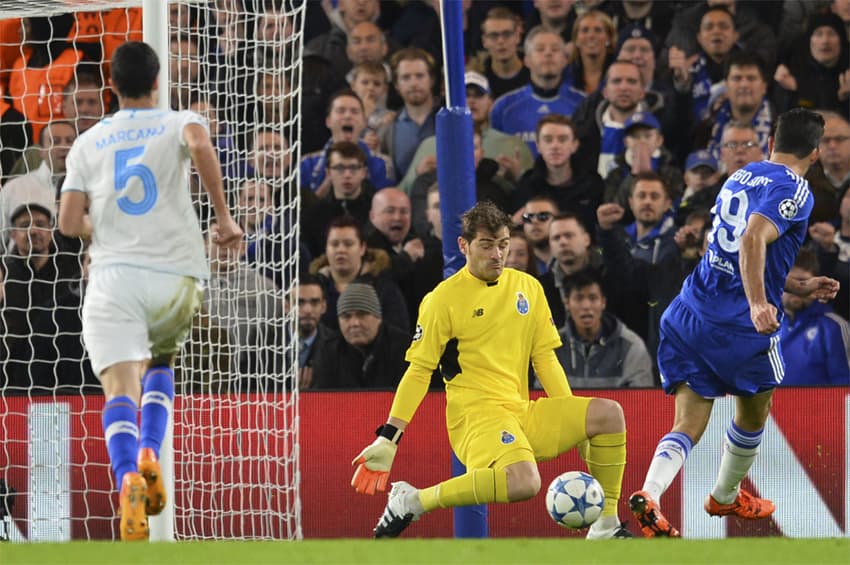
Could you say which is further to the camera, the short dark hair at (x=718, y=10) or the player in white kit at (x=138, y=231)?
the short dark hair at (x=718, y=10)

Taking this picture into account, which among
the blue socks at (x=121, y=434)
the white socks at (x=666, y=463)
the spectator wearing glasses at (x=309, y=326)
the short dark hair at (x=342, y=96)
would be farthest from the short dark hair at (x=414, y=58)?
the blue socks at (x=121, y=434)

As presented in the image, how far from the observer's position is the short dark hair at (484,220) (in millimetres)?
6539

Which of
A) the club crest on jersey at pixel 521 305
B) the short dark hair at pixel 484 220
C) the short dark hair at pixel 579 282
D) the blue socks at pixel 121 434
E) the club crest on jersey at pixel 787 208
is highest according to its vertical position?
the club crest on jersey at pixel 787 208

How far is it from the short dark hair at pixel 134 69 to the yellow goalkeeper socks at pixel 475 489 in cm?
228

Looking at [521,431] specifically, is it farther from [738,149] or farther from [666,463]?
Answer: [738,149]

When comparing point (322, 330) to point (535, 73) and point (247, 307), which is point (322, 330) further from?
point (535, 73)

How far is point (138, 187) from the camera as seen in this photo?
17.9ft

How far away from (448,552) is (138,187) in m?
1.82

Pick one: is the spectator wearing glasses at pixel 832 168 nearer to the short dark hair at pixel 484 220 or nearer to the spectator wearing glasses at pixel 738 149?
the spectator wearing glasses at pixel 738 149

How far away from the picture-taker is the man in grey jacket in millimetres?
8570

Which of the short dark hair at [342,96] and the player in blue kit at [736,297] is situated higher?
the short dark hair at [342,96]

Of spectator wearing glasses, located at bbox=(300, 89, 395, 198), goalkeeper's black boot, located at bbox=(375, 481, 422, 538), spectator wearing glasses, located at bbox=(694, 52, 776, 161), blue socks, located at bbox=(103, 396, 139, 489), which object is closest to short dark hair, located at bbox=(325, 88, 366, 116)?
spectator wearing glasses, located at bbox=(300, 89, 395, 198)

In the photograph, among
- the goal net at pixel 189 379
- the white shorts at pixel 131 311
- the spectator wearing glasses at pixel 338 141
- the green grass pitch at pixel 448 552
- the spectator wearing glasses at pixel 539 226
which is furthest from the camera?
the spectator wearing glasses at pixel 338 141

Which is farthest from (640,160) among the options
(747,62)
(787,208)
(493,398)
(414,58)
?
(787,208)
